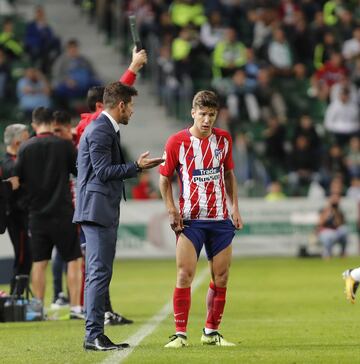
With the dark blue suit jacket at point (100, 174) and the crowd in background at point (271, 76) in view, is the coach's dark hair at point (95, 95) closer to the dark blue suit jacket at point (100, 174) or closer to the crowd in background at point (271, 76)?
the dark blue suit jacket at point (100, 174)

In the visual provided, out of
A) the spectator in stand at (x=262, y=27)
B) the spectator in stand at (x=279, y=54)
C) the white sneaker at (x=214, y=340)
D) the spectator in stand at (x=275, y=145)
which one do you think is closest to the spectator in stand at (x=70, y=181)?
the white sneaker at (x=214, y=340)

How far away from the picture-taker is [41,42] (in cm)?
3038

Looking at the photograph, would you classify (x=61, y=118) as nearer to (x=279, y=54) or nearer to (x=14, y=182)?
(x=14, y=182)

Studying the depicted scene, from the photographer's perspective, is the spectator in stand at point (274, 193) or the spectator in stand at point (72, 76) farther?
the spectator in stand at point (72, 76)

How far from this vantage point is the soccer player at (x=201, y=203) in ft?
36.1

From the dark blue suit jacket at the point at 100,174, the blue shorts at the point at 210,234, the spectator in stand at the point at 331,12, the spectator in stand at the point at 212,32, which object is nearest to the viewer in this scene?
the dark blue suit jacket at the point at 100,174

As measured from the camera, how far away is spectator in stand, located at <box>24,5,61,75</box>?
30234 millimetres

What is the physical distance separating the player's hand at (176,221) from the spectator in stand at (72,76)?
59.5 feet

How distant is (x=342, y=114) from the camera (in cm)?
3019

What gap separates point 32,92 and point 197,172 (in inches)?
689

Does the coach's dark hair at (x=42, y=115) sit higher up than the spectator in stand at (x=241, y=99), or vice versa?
the spectator in stand at (x=241, y=99)

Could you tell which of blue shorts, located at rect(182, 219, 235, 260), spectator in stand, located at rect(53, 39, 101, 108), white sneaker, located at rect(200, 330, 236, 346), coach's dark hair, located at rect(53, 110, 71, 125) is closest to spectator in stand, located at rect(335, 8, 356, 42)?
spectator in stand, located at rect(53, 39, 101, 108)

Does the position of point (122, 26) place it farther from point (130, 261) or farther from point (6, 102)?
point (130, 261)

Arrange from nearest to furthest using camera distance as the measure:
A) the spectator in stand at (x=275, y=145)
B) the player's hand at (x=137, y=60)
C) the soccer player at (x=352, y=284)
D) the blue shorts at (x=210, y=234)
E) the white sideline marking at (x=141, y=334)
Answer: the white sideline marking at (x=141, y=334) < the soccer player at (x=352, y=284) < the blue shorts at (x=210, y=234) < the player's hand at (x=137, y=60) < the spectator in stand at (x=275, y=145)
